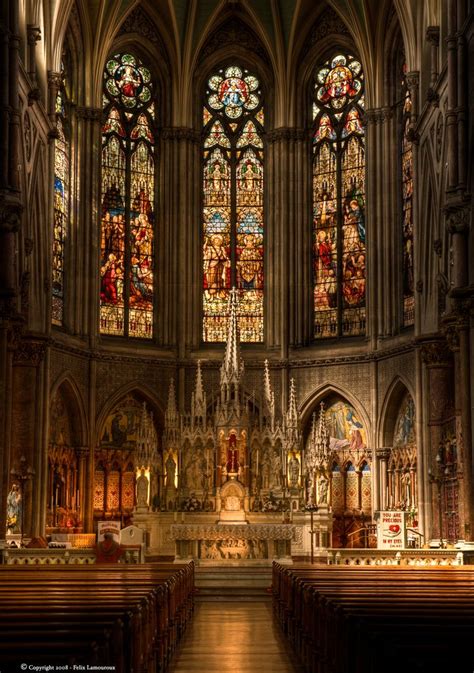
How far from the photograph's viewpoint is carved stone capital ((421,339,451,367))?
3297cm

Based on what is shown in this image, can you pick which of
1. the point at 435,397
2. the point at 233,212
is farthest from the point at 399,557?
the point at 233,212

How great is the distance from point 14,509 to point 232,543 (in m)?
6.00

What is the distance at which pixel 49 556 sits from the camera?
85.3ft

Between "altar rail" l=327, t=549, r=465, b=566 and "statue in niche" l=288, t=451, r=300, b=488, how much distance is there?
690cm

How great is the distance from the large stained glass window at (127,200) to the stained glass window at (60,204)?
1.87 metres

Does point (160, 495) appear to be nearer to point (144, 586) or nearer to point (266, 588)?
point (266, 588)

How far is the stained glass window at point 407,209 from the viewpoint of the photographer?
3741 cm

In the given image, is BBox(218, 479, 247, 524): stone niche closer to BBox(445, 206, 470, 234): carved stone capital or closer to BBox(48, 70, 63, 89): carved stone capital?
BBox(445, 206, 470, 234): carved stone capital

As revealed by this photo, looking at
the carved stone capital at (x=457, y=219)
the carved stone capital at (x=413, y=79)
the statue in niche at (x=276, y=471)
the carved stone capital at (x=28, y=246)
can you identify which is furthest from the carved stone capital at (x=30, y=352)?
the carved stone capital at (x=413, y=79)

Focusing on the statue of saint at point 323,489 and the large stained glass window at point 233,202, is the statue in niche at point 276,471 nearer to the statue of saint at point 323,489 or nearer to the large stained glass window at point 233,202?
the statue of saint at point 323,489

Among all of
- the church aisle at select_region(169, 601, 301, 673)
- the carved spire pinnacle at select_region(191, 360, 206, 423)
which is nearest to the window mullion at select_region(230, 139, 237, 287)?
the carved spire pinnacle at select_region(191, 360, 206, 423)

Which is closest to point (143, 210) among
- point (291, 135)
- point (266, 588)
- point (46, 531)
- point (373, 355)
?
point (291, 135)

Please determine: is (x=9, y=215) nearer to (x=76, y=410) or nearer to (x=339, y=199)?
(x=76, y=410)

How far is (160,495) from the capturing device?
34.3 m
